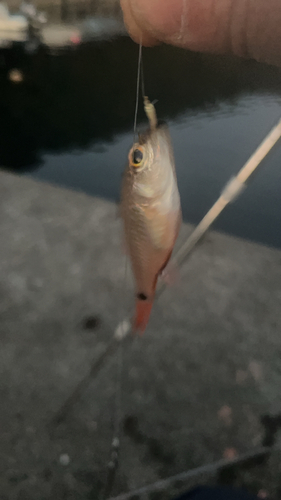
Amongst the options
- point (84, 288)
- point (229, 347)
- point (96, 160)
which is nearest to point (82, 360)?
point (84, 288)

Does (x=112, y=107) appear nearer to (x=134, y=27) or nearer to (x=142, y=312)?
(x=134, y=27)

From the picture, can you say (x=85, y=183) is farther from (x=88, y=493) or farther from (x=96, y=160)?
(x=88, y=493)

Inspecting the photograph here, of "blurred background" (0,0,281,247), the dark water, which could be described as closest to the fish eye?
the dark water

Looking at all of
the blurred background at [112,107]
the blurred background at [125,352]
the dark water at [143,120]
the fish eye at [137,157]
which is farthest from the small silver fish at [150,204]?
the blurred background at [112,107]

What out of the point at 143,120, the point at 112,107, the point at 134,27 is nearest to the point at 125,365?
the point at 134,27

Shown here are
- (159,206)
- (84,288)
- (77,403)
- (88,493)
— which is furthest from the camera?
(84,288)
